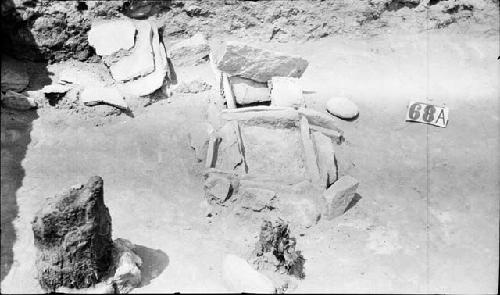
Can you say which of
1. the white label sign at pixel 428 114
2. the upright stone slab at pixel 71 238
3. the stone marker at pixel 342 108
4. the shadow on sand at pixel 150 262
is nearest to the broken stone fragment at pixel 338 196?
the stone marker at pixel 342 108

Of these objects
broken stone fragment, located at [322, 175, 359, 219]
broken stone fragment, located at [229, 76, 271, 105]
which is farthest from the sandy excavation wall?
broken stone fragment, located at [322, 175, 359, 219]

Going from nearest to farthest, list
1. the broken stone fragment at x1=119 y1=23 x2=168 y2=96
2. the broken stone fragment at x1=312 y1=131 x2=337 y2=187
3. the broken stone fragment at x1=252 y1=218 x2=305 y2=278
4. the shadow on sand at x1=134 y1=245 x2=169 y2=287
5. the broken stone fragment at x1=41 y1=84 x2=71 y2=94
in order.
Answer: the shadow on sand at x1=134 y1=245 x2=169 y2=287
the broken stone fragment at x1=252 y1=218 x2=305 y2=278
the broken stone fragment at x1=312 y1=131 x2=337 y2=187
the broken stone fragment at x1=41 y1=84 x2=71 y2=94
the broken stone fragment at x1=119 y1=23 x2=168 y2=96

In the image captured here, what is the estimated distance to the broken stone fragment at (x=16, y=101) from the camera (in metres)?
10.8

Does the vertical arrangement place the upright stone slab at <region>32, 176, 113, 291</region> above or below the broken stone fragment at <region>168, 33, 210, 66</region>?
above

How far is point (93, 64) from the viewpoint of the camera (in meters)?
12.0

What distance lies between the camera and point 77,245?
7703mm

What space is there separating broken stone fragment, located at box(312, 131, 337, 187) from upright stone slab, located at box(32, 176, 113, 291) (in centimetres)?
343

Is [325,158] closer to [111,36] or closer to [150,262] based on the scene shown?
[150,262]

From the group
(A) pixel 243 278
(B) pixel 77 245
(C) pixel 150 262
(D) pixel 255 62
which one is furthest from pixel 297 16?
(B) pixel 77 245

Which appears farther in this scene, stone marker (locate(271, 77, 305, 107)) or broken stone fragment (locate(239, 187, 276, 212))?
stone marker (locate(271, 77, 305, 107))

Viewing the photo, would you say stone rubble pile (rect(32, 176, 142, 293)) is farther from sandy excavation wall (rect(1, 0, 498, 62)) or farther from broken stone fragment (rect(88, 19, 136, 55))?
sandy excavation wall (rect(1, 0, 498, 62))

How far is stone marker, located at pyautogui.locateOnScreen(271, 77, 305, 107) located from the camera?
10836mm

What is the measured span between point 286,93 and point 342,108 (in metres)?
0.98

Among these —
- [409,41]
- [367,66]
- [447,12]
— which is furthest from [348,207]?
[447,12]
